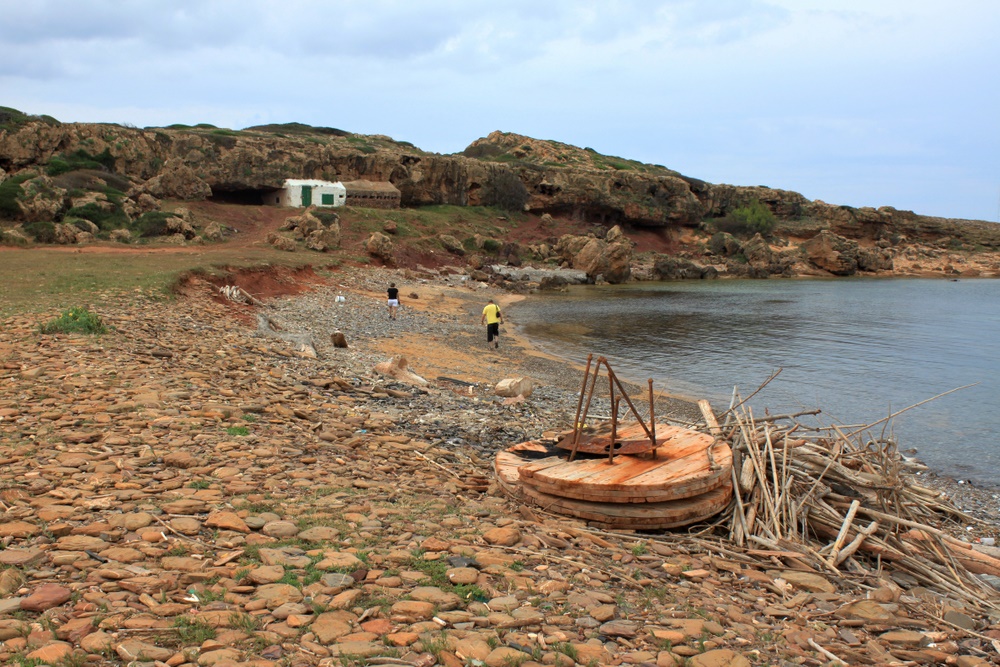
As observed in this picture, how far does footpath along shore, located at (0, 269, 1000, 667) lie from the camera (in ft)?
11.2

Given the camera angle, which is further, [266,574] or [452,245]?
[452,245]

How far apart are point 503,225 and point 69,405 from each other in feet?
193

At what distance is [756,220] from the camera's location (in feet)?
268

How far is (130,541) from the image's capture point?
4.26 m

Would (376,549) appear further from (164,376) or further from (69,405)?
(164,376)

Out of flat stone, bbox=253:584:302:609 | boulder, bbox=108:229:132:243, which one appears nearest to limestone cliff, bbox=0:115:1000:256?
boulder, bbox=108:229:132:243

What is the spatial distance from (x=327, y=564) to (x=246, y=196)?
57.2 metres

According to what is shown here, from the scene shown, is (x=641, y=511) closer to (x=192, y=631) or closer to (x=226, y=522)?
(x=226, y=522)

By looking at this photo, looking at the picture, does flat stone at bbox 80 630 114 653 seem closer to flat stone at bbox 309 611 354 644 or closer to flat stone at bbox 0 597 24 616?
flat stone at bbox 0 597 24 616

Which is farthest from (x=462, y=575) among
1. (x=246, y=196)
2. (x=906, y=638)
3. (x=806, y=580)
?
(x=246, y=196)

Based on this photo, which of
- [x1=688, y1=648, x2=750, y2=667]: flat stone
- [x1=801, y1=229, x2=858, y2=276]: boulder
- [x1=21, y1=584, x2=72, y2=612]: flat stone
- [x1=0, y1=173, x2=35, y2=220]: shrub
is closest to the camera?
[x1=21, y1=584, x2=72, y2=612]: flat stone

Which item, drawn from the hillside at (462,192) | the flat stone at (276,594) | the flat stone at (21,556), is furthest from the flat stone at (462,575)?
the hillside at (462,192)

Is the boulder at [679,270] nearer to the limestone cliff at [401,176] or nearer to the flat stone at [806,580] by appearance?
the limestone cliff at [401,176]

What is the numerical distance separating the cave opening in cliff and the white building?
1.60 m
